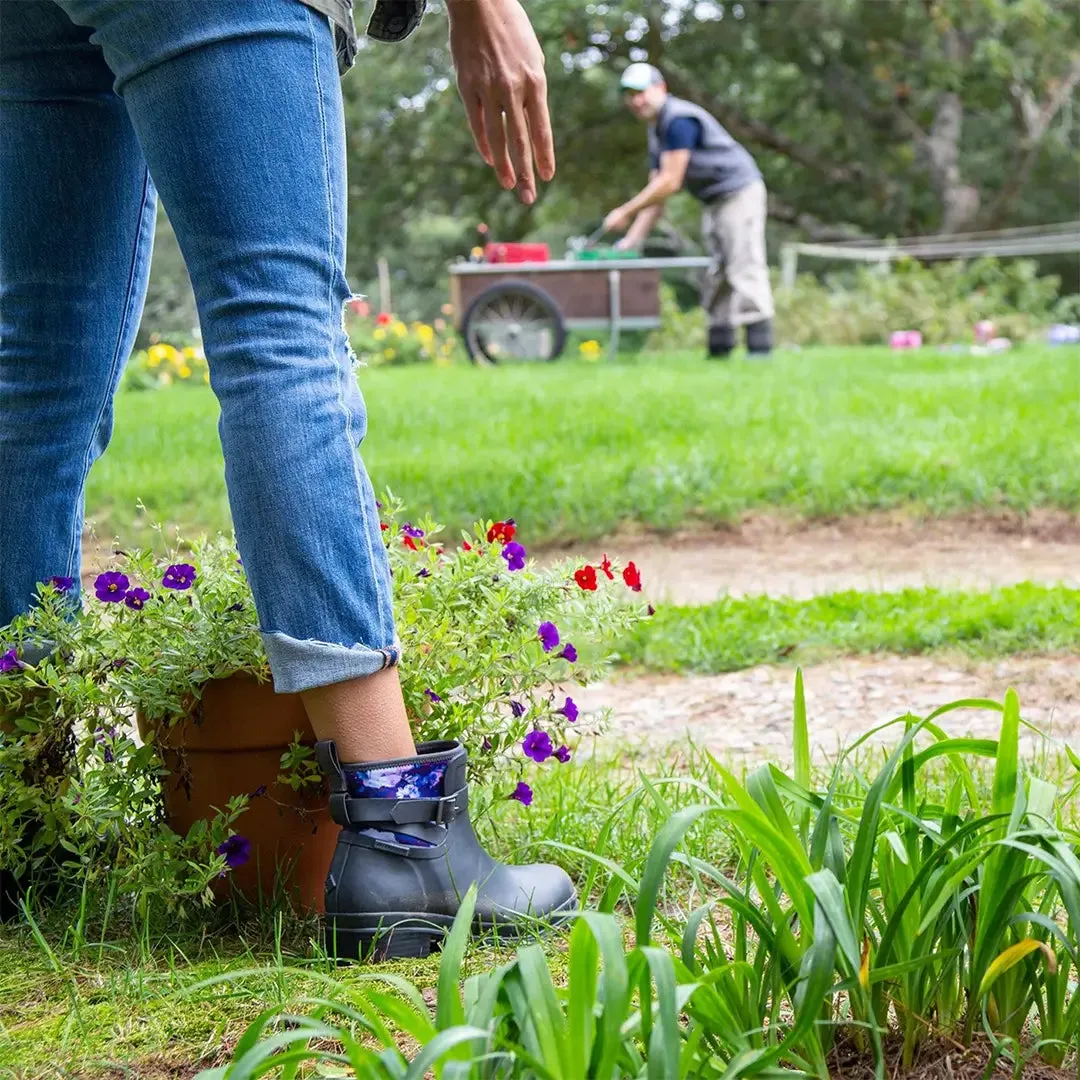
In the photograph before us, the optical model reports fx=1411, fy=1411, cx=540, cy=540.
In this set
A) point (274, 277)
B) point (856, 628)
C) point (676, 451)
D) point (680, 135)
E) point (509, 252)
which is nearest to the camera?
point (274, 277)

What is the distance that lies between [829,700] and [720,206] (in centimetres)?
789

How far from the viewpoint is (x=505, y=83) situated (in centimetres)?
154

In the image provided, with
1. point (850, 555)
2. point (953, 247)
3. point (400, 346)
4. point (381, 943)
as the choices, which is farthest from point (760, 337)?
point (953, 247)

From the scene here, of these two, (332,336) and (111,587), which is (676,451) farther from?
(332,336)

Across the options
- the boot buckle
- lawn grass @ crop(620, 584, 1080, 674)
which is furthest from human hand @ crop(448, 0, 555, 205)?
lawn grass @ crop(620, 584, 1080, 674)

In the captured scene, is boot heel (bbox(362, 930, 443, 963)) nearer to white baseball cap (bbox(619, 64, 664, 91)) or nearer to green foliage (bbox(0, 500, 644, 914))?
green foliage (bbox(0, 500, 644, 914))

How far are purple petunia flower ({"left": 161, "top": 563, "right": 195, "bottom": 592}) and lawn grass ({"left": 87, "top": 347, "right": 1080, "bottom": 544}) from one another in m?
2.78

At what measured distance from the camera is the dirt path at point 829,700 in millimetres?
2412

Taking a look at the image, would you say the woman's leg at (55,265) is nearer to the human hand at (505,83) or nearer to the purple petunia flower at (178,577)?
the purple petunia flower at (178,577)

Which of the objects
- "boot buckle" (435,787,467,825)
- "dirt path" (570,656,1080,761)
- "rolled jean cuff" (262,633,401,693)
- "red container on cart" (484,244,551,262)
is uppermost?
"red container on cart" (484,244,551,262)

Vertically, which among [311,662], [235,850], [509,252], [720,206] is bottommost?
[235,850]

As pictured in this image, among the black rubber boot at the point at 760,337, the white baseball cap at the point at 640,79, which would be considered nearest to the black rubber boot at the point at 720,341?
the black rubber boot at the point at 760,337

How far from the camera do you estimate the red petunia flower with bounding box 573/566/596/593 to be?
67.7 inches

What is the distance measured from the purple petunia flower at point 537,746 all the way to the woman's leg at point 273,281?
0.28m
